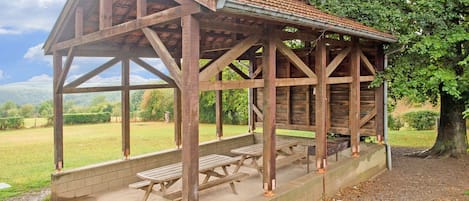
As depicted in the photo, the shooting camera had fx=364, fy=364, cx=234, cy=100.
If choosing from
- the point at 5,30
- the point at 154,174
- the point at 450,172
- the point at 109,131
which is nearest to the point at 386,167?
the point at 450,172

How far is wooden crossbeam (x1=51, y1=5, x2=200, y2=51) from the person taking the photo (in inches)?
146

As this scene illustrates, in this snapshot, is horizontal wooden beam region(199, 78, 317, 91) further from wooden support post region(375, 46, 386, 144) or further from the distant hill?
the distant hill

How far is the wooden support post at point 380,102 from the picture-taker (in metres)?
8.04

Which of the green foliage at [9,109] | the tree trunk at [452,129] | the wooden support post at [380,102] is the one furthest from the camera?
the green foliage at [9,109]

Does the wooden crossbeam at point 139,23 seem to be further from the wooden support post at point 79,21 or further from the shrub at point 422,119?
the shrub at point 422,119

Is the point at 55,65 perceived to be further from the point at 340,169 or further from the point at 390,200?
Result: the point at 390,200

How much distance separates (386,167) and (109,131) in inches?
615

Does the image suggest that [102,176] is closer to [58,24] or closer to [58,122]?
[58,122]

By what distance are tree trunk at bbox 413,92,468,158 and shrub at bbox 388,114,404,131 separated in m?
8.26

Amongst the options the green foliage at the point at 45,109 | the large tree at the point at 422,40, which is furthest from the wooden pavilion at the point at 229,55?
the green foliage at the point at 45,109

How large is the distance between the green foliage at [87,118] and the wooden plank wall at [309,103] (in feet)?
53.0

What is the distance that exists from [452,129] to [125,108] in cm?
801

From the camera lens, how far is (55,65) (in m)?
6.09

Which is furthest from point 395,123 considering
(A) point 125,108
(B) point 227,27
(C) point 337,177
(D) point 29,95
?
(D) point 29,95
